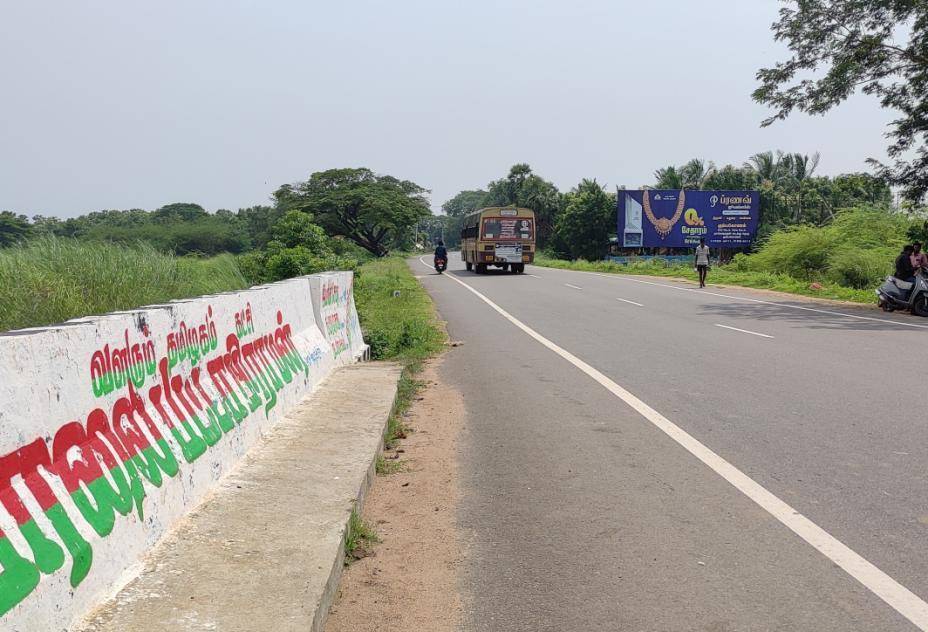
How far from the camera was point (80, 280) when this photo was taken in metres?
9.13

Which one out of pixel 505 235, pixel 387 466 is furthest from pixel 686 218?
pixel 387 466

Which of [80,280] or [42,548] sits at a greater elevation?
[80,280]

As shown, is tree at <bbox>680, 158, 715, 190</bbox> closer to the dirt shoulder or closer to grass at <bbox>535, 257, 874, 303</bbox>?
grass at <bbox>535, 257, 874, 303</bbox>

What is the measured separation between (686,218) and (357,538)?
50.1 metres

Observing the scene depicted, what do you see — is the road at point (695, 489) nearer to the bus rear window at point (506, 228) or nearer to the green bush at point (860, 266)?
the green bush at point (860, 266)

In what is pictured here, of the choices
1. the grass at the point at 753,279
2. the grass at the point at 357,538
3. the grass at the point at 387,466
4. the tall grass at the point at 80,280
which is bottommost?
the grass at the point at 753,279

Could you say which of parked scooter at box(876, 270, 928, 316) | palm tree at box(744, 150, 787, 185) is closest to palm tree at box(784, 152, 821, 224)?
palm tree at box(744, 150, 787, 185)

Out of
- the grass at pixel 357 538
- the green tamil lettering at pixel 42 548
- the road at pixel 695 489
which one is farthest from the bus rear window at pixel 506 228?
the green tamil lettering at pixel 42 548

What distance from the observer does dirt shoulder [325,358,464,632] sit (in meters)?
3.79

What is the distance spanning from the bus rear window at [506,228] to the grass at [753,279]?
25.1ft

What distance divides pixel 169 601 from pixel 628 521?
265 centimetres

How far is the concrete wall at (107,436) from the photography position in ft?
10.0

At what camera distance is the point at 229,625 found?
330cm

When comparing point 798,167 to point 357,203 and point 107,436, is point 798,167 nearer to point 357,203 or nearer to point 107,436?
point 357,203
